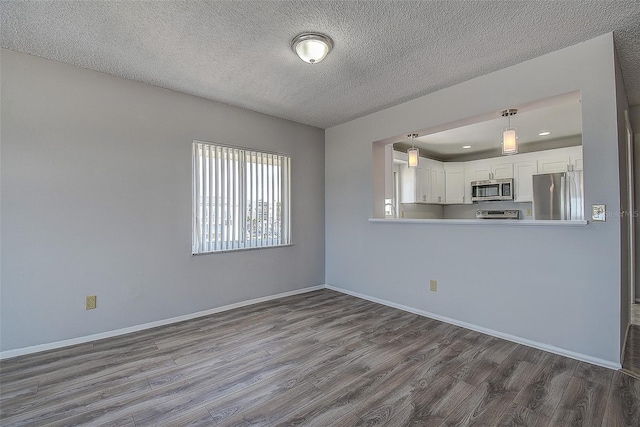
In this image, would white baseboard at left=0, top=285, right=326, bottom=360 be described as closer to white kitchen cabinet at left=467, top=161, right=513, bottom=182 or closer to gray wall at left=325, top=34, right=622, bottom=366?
gray wall at left=325, top=34, right=622, bottom=366

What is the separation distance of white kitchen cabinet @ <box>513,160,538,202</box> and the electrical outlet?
6.48 metres

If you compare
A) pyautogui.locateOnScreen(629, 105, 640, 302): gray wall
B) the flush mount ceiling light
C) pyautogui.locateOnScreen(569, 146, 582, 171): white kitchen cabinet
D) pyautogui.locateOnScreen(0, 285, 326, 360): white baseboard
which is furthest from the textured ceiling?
pyautogui.locateOnScreen(0, 285, 326, 360): white baseboard

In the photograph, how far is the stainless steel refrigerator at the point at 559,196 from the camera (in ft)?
12.2

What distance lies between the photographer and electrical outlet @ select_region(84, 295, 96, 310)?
8.77 feet

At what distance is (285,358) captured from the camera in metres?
2.37

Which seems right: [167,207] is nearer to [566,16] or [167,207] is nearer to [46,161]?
[46,161]

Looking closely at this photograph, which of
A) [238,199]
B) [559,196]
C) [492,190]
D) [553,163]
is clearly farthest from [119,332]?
[553,163]

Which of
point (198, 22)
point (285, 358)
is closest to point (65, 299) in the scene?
point (285, 358)

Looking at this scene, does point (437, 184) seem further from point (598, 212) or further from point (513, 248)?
point (598, 212)

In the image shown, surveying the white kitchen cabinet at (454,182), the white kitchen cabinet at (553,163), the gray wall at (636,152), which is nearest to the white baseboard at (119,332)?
the white kitchen cabinet at (454,182)

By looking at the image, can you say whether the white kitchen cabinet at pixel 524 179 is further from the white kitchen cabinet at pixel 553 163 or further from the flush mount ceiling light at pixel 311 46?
the flush mount ceiling light at pixel 311 46

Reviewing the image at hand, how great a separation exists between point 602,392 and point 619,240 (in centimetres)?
106

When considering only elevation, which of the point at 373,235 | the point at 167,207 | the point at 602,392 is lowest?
the point at 602,392

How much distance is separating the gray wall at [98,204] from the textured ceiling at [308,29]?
0.94 ft
